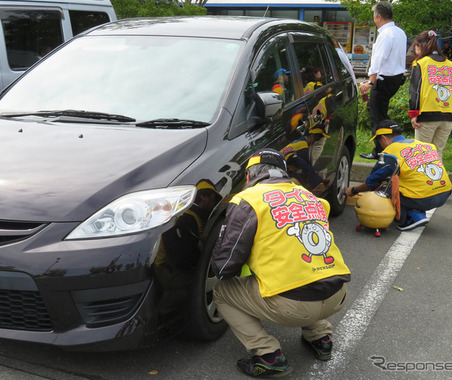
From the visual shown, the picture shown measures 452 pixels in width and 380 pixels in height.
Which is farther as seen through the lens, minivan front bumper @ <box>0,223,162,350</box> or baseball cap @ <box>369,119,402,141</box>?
baseball cap @ <box>369,119,402,141</box>

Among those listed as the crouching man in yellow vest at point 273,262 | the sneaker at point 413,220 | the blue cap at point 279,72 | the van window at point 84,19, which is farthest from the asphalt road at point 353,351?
the van window at point 84,19

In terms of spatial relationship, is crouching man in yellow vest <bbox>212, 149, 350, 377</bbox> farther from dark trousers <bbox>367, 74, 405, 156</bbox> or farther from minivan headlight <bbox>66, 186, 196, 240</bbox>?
dark trousers <bbox>367, 74, 405, 156</bbox>

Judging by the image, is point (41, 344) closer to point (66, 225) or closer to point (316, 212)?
point (66, 225)

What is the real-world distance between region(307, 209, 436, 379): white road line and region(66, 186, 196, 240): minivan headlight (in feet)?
3.75

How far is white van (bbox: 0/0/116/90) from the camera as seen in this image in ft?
21.2

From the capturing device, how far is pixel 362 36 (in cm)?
2534

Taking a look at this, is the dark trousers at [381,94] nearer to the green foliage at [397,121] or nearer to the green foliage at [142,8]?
the green foliage at [397,121]

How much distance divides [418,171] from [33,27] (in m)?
4.65

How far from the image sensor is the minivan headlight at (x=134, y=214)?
260cm

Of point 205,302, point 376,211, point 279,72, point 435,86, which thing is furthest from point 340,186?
point 205,302

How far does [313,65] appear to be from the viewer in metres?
4.91

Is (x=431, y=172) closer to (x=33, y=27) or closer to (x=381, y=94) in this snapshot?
(x=381, y=94)

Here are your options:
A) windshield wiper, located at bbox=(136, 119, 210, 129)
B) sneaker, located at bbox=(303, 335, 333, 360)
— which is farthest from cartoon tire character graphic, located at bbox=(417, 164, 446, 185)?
windshield wiper, located at bbox=(136, 119, 210, 129)

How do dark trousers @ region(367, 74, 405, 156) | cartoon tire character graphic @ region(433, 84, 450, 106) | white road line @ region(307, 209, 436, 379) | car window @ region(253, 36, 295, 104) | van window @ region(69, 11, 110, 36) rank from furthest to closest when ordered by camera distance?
van window @ region(69, 11, 110, 36)
dark trousers @ region(367, 74, 405, 156)
cartoon tire character graphic @ region(433, 84, 450, 106)
car window @ region(253, 36, 295, 104)
white road line @ region(307, 209, 436, 379)
